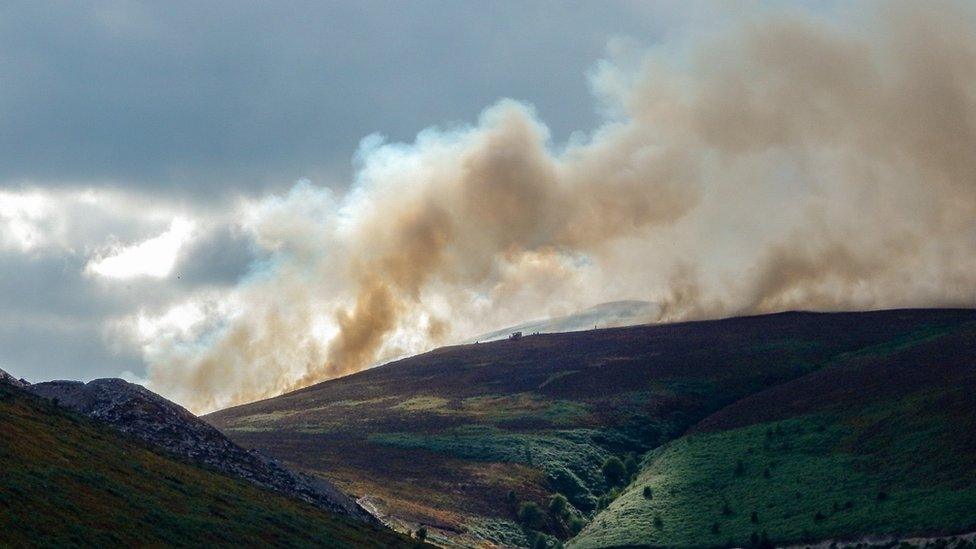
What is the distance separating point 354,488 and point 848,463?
49.3 metres

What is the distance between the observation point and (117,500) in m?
60.8

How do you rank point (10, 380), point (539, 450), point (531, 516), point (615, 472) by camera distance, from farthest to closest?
point (539, 450)
point (615, 472)
point (531, 516)
point (10, 380)

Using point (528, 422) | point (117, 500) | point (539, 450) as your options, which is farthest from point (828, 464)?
point (117, 500)

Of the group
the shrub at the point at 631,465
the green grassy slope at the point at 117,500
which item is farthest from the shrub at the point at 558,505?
the green grassy slope at the point at 117,500

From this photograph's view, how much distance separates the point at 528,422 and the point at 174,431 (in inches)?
3391

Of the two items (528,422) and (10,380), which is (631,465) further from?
(10,380)

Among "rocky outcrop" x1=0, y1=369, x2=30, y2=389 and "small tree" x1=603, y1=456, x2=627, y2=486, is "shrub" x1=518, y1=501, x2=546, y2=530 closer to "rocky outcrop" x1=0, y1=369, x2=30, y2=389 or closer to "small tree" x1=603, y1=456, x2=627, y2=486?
"small tree" x1=603, y1=456, x2=627, y2=486

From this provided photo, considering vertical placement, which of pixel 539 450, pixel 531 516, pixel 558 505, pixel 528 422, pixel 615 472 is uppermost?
pixel 528 422

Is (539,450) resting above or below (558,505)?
above

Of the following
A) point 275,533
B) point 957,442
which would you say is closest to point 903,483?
point 957,442

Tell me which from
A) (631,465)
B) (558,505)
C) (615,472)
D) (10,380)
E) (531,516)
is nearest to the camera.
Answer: (10,380)

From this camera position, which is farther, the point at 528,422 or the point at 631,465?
the point at 528,422

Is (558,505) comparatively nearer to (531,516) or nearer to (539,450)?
(531,516)

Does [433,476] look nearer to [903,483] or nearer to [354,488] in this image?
[354,488]
